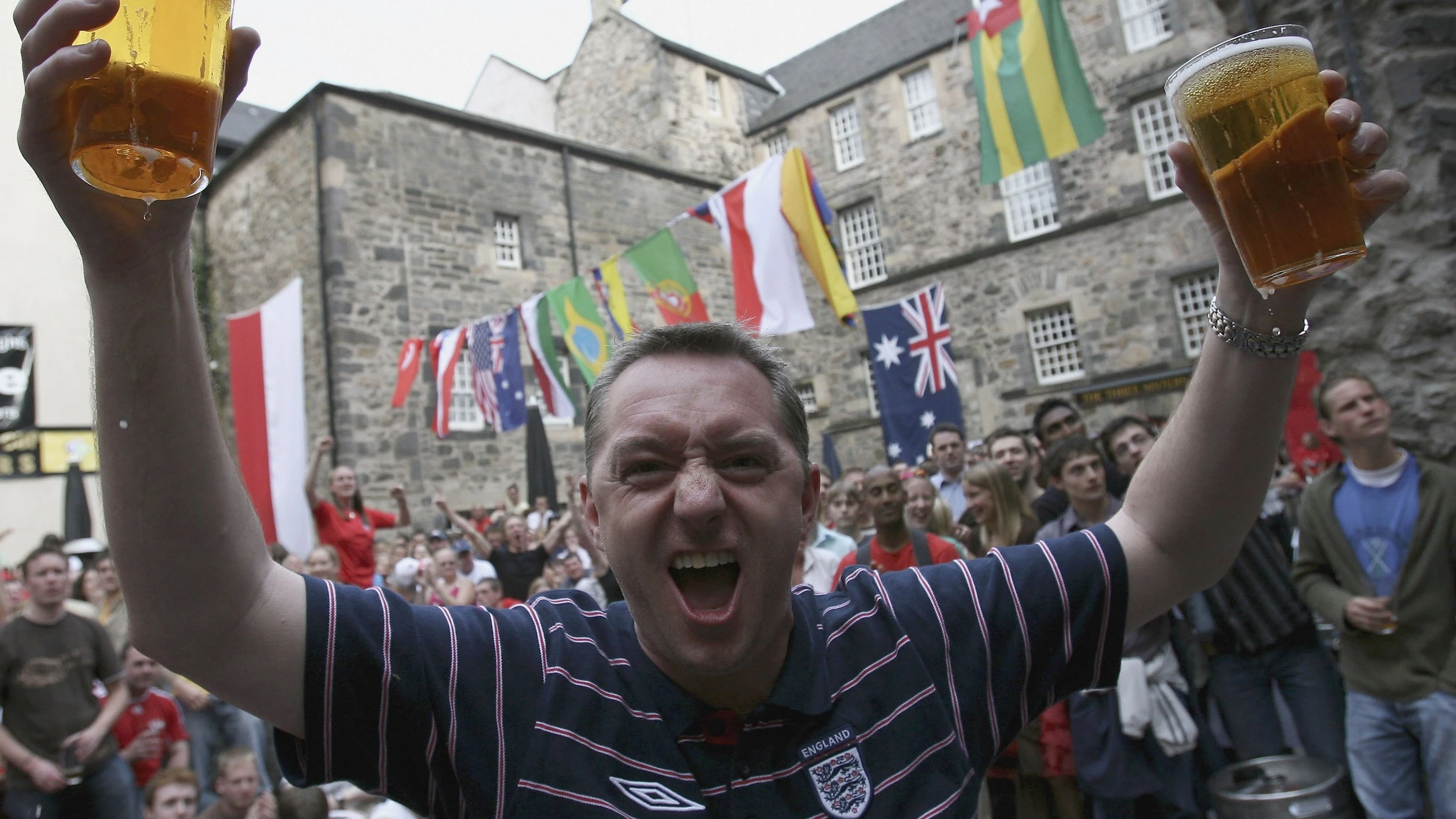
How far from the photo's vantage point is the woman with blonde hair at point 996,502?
4809mm

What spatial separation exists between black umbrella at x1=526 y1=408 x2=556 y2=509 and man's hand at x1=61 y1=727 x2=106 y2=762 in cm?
741

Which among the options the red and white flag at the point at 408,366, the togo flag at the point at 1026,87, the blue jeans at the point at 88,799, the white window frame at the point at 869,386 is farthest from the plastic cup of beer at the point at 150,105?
the white window frame at the point at 869,386

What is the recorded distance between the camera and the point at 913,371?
34.2 ft

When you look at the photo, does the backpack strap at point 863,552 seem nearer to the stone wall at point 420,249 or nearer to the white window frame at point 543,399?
the white window frame at point 543,399

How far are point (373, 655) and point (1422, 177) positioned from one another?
15.0 ft

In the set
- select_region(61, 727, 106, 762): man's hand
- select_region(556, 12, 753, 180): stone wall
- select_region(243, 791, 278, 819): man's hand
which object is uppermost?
select_region(556, 12, 753, 180): stone wall

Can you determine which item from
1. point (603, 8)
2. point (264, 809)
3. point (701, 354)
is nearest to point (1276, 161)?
point (701, 354)

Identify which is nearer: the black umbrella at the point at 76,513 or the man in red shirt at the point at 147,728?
the man in red shirt at the point at 147,728

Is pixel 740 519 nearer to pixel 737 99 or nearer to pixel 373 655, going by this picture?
pixel 373 655

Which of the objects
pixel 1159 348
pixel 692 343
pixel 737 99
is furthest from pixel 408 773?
pixel 737 99

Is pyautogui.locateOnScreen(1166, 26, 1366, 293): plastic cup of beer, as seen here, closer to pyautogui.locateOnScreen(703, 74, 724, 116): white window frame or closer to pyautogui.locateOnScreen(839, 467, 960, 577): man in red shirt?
pyautogui.locateOnScreen(839, 467, 960, 577): man in red shirt

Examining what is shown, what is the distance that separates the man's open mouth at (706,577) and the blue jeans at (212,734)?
15.8 feet

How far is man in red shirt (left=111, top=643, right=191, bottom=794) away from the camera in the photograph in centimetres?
466

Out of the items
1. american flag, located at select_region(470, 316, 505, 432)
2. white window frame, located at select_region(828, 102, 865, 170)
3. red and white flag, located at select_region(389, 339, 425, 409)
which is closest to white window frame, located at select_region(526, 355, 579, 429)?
red and white flag, located at select_region(389, 339, 425, 409)
